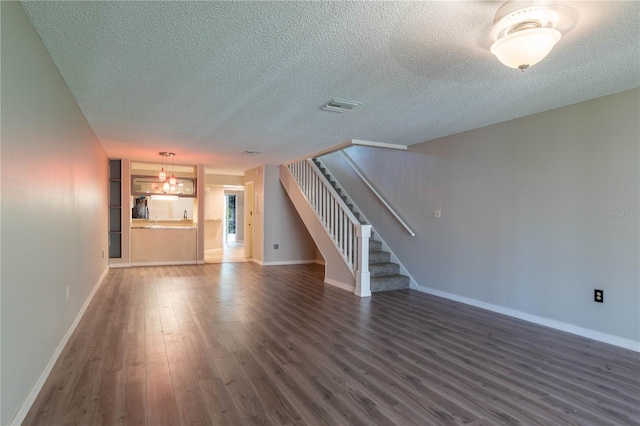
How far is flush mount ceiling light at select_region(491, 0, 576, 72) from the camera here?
1.90m

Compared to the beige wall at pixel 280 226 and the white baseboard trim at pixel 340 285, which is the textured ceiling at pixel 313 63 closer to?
the white baseboard trim at pixel 340 285

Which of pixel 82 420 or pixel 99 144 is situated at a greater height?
pixel 99 144

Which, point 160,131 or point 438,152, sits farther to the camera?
point 438,152

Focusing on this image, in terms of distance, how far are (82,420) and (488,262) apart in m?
4.23

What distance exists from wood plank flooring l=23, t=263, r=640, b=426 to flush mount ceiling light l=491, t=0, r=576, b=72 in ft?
6.97

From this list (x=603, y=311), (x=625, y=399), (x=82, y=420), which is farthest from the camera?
(x=603, y=311)

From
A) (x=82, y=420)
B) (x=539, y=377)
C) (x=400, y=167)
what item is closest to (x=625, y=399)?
(x=539, y=377)

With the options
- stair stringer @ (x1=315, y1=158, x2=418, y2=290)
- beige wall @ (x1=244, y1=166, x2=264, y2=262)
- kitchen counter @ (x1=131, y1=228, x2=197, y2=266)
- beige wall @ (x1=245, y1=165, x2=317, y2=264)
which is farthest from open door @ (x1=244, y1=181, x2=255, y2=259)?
stair stringer @ (x1=315, y1=158, x2=418, y2=290)

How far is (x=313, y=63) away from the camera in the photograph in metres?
2.58

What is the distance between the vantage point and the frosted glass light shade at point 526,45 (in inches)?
75.9

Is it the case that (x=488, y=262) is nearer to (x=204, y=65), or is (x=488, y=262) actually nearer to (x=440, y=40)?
(x=440, y=40)

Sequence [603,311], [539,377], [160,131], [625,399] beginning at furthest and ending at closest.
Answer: [160,131] < [603,311] < [539,377] < [625,399]

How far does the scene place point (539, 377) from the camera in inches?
98.9

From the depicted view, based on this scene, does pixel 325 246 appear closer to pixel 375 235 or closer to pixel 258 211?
pixel 375 235
